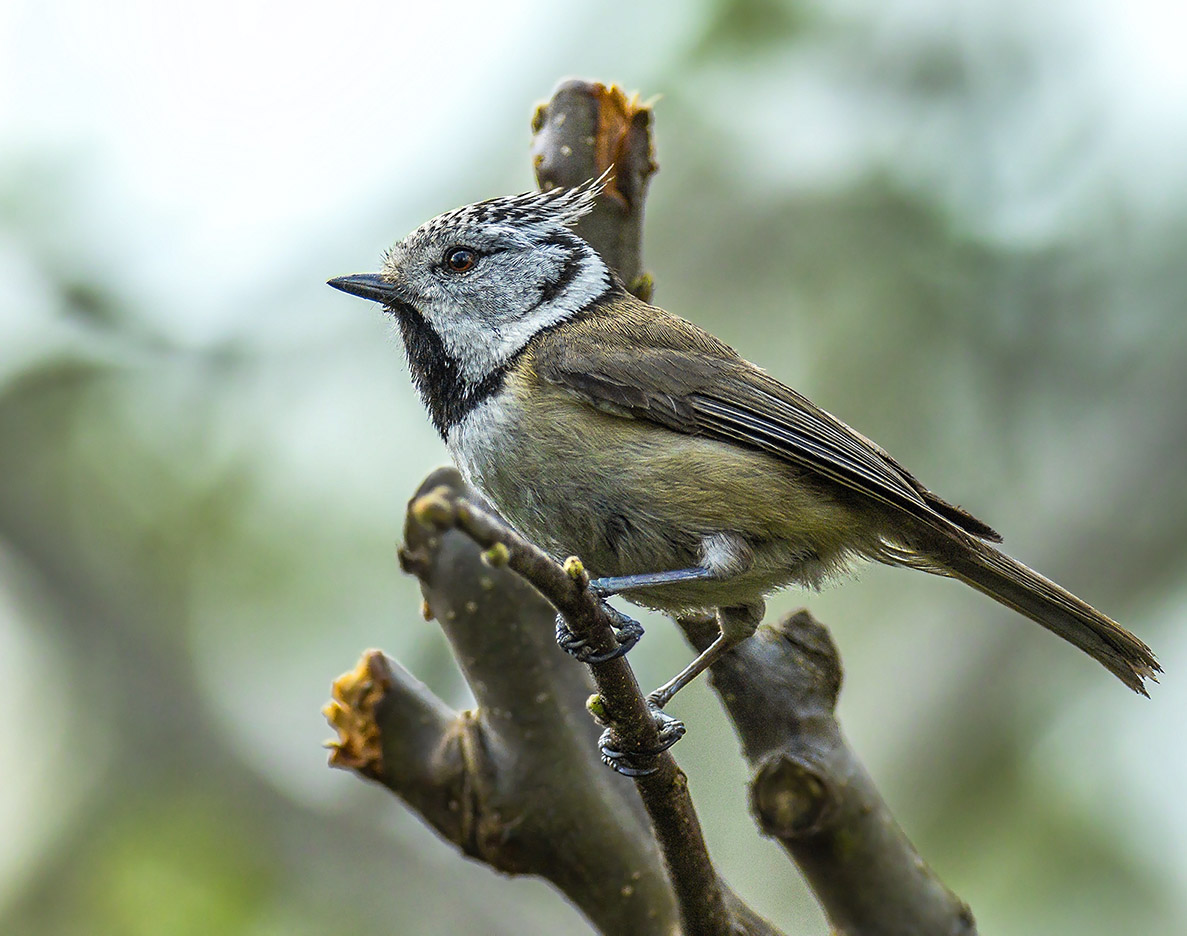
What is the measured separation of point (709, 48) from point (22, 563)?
487 cm

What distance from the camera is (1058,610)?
123 inches

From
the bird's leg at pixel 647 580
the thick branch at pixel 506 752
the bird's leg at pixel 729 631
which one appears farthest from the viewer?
the bird's leg at pixel 729 631

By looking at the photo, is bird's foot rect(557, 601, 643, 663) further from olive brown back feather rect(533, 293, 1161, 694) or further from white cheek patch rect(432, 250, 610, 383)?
white cheek patch rect(432, 250, 610, 383)

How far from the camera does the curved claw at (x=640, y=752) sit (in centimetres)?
235

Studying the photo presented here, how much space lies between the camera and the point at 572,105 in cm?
351

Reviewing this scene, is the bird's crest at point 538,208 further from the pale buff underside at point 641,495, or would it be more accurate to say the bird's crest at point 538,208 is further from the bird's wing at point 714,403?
the pale buff underside at point 641,495

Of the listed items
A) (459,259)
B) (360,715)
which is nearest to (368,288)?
(459,259)

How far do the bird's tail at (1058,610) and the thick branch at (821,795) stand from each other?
1.71 ft

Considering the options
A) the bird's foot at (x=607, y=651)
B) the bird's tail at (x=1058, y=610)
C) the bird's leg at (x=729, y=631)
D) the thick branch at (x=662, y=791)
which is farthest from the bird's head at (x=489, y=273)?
the bird's tail at (x=1058, y=610)

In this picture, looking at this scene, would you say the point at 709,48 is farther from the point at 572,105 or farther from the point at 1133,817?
the point at 1133,817

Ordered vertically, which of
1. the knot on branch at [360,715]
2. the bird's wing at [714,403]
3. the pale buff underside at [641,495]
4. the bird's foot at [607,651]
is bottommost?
the knot on branch at [360,715]

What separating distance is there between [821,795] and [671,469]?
2.94 feet

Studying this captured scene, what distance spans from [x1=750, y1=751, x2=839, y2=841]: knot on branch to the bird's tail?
3.13 ft

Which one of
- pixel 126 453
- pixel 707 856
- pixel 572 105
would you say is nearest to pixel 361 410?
pixel 126 453
